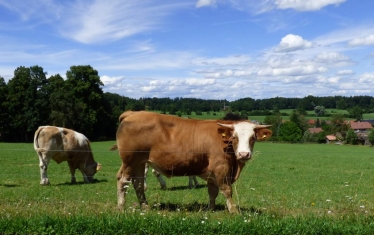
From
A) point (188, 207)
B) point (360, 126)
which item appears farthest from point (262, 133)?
point (360, 126)

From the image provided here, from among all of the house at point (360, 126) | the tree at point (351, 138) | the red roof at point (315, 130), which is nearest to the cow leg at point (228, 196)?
the tree at point (351, 138)

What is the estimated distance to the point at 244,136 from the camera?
874 centimetres

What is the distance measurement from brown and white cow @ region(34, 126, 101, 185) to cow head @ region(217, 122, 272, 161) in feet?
30.1

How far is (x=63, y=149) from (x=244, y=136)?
1048 centimetres

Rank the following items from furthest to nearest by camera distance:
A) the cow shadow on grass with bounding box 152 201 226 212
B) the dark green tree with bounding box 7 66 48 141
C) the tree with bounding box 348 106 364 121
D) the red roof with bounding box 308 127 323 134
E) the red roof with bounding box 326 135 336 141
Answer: the tree with bounding box 348 106 364 121 → the red roof with bounding box 308 127 323 134 → the red roof with bounding box 326 135 336 141 → the dark green tree with bounding box 7 66 48 141 → the cow shadow on grass with bounding box 152 201 226 212

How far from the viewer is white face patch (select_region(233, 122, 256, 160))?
333 inches

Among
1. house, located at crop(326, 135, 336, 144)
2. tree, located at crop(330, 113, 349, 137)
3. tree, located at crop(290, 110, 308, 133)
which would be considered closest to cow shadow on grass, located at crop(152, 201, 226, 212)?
tree, located at crop(290, 110, 308, 133)

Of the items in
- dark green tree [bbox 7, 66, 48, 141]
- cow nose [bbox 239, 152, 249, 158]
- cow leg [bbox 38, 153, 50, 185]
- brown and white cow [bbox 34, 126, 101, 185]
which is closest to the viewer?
cow nose [bbox 239, 152, 249, 158]

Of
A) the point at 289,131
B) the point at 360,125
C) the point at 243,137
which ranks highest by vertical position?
the point at 243,137

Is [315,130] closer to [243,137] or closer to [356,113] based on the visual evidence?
[356,113]

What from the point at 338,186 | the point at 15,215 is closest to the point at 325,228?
the point at 15,215

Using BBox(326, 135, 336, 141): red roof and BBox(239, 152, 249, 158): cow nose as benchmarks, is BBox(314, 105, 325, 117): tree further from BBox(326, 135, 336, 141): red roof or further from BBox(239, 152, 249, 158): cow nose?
BBox(239, 152, 249, 158): cow nose

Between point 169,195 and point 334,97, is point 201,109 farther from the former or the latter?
point 334,97

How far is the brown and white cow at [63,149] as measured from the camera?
16.8 m
